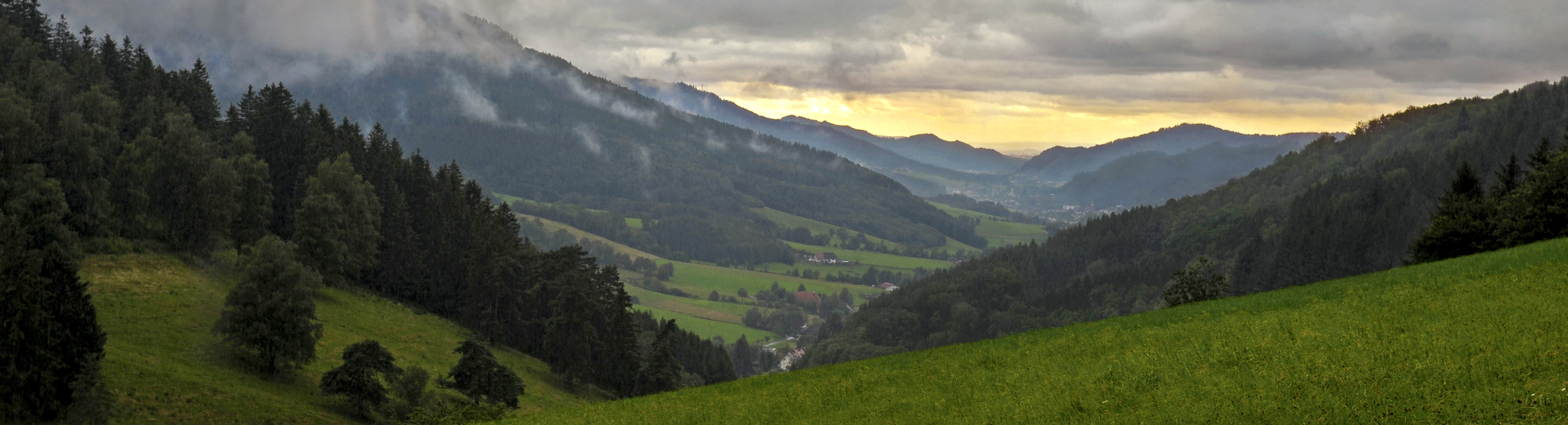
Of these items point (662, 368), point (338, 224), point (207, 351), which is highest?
point (338, 224)

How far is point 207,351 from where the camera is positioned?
205 ft

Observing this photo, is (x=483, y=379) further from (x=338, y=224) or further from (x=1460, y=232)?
(x=1460, y=232)

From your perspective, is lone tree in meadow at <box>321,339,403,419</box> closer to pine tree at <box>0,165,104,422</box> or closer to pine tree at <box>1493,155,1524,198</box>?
pine tree at <box>0,165,104,422</box>

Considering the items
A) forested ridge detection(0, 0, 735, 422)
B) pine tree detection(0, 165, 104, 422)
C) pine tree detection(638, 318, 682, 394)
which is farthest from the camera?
pine tree detection(638, 318, 682, 394)

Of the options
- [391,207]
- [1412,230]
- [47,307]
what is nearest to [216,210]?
[391,207]

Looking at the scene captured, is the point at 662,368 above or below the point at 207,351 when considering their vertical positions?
below

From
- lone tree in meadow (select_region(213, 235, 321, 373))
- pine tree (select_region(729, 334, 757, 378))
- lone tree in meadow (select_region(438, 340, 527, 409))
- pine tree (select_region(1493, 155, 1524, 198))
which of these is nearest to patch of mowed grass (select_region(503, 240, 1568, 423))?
lone tree in meadow (select_region(438, 340, 527, 409))

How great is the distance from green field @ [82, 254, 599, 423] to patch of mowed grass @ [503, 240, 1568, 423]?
32.8m

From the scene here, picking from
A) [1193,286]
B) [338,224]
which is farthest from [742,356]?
[1193,286]

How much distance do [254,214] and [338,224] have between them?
29.6 ft

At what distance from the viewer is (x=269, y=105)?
372 ft

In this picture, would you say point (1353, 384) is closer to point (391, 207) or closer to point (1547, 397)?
point (1547, 397)

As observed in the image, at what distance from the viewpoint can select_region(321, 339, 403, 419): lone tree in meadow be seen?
60.9 m

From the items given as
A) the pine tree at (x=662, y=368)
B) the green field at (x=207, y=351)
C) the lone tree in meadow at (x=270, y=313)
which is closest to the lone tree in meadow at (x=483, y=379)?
the green field at (x=207, y=351)
